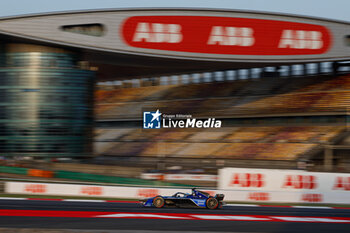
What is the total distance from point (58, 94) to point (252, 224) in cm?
2735

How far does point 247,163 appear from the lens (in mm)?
39062

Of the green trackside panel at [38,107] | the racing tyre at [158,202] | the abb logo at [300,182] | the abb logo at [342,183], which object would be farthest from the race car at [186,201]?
the green trackside panel at [38,107]

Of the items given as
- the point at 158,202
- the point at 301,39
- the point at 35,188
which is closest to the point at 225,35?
the point at 301,39

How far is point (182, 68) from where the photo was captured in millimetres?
48031

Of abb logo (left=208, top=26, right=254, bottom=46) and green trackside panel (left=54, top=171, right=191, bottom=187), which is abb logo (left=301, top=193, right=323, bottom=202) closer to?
green trackside panel (left=54, top=171, right=191, bottom=187)

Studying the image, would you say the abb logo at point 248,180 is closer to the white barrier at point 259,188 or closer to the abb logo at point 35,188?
the white barrier at point 259,188

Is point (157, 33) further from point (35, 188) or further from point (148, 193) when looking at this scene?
point (35, 188)

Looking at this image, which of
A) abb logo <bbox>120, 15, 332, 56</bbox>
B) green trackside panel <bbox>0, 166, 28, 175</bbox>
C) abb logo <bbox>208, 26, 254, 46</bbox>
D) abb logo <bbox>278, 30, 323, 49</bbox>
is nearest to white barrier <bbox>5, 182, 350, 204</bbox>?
green trackside panel <bbox>0, 166, 28, 175</bbox>

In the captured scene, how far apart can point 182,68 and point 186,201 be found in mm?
30942

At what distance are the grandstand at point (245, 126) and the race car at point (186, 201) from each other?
18848 millimetres

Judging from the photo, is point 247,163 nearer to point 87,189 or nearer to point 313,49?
point 313,49

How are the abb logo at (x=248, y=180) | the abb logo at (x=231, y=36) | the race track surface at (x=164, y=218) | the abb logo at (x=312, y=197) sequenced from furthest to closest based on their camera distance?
the abb logo at (x=231, y=36) → the abb logo at (x=248, y=180) → the abb logo at (x=312, y=197) → the race track surface at (x=164, y=218)

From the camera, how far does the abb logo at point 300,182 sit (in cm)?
2364

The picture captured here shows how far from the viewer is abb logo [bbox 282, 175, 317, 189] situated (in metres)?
23.6
